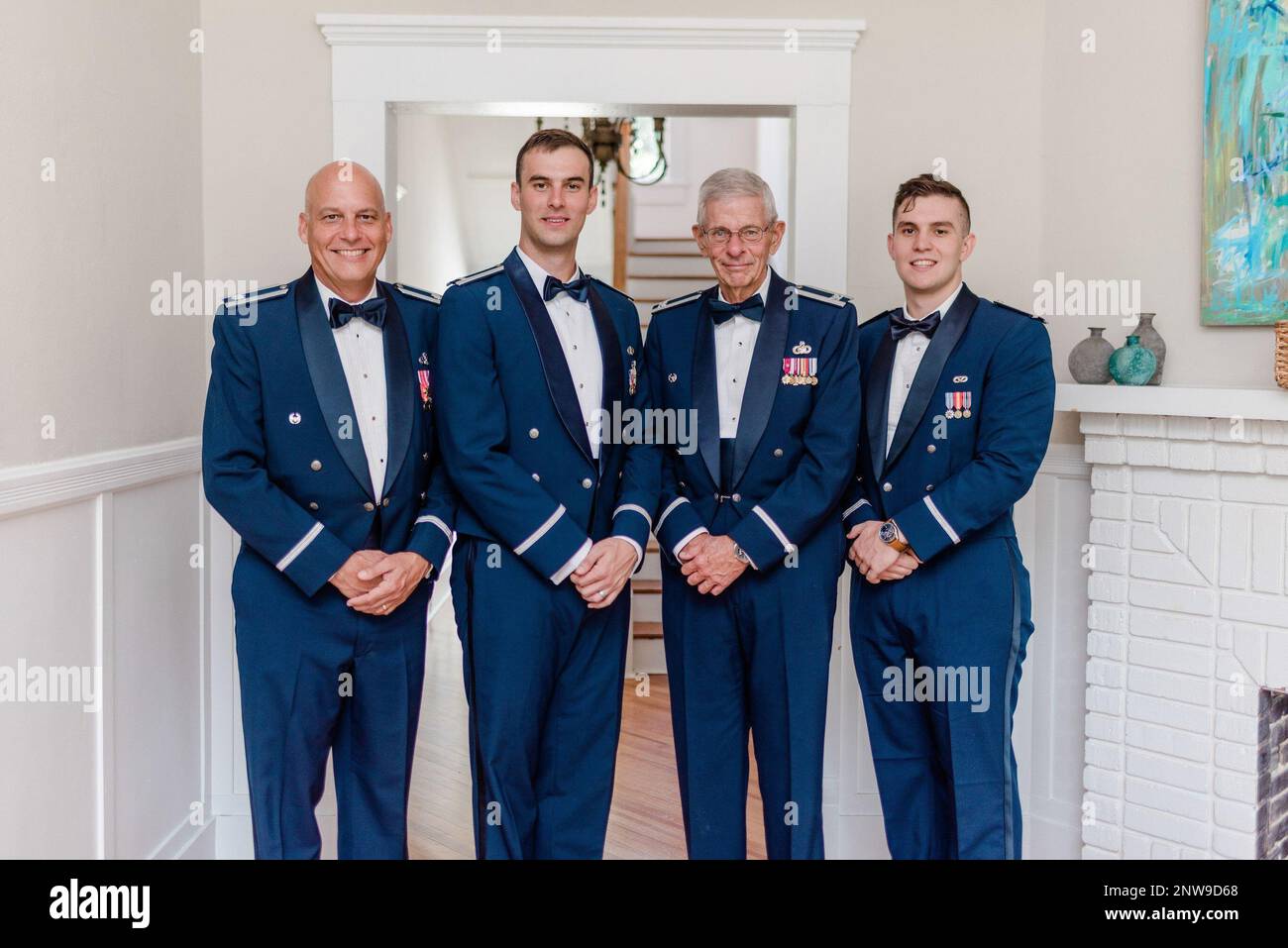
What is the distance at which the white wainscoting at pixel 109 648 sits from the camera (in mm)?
2006

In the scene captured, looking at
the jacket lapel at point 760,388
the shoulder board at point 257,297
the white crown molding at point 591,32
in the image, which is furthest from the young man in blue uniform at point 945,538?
the shoulder board at point 257,297

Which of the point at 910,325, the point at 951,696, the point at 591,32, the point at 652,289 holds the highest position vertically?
the point at 591,32

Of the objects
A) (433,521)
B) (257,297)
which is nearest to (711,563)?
(433,521)

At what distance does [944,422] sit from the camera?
237cm

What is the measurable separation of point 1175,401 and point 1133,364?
0.16m

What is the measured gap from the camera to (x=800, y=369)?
92.2 inches

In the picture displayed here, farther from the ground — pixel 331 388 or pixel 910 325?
pixel 910 325

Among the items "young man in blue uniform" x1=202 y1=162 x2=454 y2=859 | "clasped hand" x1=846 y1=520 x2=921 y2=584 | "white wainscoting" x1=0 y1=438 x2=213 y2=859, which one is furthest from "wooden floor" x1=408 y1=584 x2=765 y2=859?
"clasped hand" x1=846 y1=520 x2=921 y2=584

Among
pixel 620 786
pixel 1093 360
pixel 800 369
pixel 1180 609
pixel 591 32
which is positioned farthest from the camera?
pixel 620 786

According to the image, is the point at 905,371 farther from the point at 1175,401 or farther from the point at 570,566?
the point at 570,566

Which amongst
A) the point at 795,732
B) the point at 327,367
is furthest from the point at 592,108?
the point at 795,732

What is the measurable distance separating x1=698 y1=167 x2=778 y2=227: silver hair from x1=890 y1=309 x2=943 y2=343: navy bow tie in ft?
1.17
